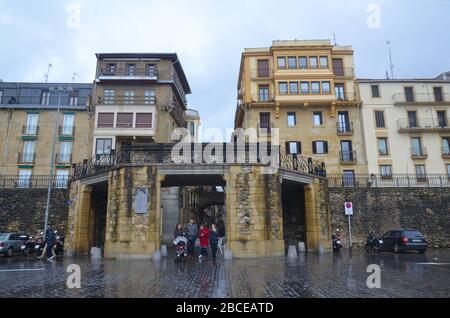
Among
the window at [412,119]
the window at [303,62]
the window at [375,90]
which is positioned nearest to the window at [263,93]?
the window at [303,62]

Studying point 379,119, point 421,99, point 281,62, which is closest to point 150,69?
point 281,62

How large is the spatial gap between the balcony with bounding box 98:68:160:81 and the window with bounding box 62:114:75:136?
5.29 m

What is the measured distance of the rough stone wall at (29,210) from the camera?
26766 mm

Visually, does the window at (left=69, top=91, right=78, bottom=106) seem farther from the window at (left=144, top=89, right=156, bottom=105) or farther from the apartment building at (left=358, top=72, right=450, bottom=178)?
the apartment building at (left=358, top=72, right=450, bottom=178)

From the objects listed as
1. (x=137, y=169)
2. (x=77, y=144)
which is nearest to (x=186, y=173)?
(x=137, y=169)

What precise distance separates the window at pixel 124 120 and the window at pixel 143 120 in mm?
743

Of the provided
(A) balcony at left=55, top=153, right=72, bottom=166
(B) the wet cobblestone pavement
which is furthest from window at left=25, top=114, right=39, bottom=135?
(B) the wet cobblestone pavement

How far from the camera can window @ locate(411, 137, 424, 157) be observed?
35969 mm

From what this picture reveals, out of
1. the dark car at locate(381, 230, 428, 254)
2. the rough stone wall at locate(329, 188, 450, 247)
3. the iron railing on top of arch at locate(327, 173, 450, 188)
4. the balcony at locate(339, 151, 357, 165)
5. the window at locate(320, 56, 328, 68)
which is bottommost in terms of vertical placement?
the dark car at locate(381, 230, 428, 254)

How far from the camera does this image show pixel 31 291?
799 centimetres

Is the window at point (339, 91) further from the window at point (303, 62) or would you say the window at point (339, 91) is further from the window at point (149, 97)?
the window at point (149, 97)

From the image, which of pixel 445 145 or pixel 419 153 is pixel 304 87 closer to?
pixel 419 153
